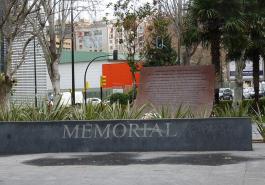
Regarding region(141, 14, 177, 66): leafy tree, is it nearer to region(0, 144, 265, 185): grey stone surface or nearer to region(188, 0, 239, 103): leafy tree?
region(188, 0, 239, 103): leafy tree

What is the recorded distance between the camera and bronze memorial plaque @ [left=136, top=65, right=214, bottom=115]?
1516 centimetres

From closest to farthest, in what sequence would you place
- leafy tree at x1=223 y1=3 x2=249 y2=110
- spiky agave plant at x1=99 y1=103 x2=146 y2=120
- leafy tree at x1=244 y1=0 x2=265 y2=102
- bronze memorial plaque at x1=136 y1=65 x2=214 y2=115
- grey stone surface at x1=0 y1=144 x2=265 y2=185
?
grey stone surface at x1=0 y1=144 x2=265 y2=185
spiky agave plant at x1=99 y1=103 x2=146 y2=120
bronze memorial plaque at x1=136 y1=65 x2=214 y2=115
leafy tree at x1=223 y1=3 x2=249 y2=110
leafy tree at x1=244 y1=0 x2=265 y2=102

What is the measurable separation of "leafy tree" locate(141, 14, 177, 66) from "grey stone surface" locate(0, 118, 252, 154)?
3036 cm

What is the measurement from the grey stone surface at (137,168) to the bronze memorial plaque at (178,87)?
289cm

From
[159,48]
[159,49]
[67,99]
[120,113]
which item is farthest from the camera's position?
[159,49]

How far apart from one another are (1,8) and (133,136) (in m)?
10.3

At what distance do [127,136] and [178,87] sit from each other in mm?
3444

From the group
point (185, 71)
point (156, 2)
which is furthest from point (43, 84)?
point (185, 71)

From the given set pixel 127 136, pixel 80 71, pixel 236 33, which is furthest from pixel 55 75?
pixel 80 71

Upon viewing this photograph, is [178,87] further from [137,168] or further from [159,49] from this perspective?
[159,49]

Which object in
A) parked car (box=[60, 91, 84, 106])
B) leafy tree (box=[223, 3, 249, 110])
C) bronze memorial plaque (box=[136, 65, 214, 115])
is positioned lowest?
parked car (box=[60, 91, 84, 106])

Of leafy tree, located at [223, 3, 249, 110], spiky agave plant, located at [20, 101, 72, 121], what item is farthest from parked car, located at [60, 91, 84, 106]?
leafy tree, located at [223, 3, 249, 110]

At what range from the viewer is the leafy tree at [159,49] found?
143 feet

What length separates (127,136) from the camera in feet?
41.6
